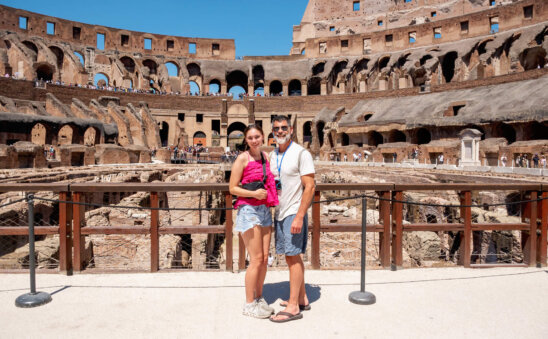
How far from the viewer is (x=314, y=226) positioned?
448cm

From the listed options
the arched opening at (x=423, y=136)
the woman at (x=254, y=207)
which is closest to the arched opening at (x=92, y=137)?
the arched opening at (x=423, y=136)

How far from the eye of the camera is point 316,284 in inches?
158

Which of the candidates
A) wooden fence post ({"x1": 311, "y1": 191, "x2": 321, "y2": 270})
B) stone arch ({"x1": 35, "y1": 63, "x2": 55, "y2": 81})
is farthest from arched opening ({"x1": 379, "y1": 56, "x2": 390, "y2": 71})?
wooden fence post ({"x1": 311, "y1": 191, "x2": 321, "y2": 270})

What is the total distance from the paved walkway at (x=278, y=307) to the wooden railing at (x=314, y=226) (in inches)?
9.5

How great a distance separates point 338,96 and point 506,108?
20.0 meters

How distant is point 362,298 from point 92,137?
31176 millimetres

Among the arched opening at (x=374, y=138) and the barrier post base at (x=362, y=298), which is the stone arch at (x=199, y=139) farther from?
the barrier post base at (x=362, y=298)

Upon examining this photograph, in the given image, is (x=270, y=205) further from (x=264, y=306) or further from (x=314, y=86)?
(x=314, y=86)

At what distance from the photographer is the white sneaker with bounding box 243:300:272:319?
3.23 m

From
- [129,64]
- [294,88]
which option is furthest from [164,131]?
[294,88]

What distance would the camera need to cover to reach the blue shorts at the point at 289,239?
11.0ft

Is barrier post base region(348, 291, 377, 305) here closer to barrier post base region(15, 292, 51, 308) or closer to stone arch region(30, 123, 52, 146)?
barrier post base region(15, 292, 51, 308)

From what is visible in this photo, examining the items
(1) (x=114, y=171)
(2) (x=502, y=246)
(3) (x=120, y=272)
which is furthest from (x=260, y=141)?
(1) (x=114, y=171)

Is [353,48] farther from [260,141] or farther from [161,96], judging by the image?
[260,141]
